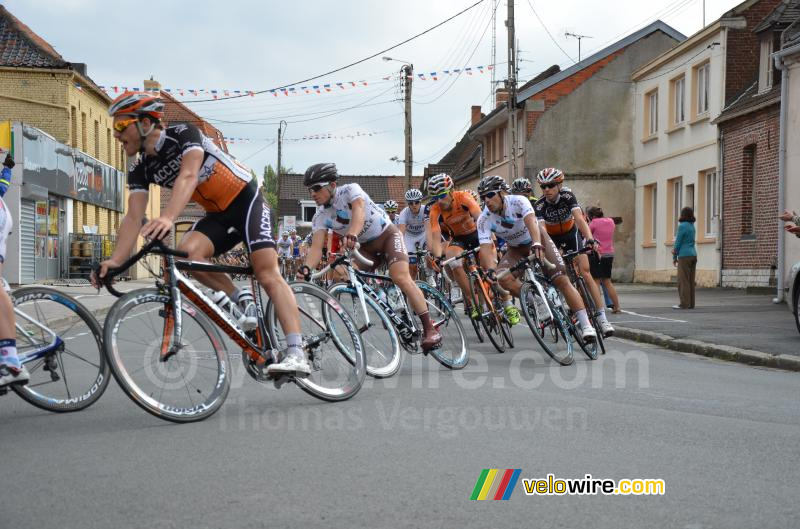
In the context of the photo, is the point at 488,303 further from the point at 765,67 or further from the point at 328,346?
the point at 765,67

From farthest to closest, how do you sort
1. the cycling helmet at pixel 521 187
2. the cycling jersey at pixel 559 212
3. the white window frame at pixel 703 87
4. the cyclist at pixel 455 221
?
the white window frame at pixel 703 87
the cycling helmet at pixel 521 187
the cycling jersey at pixel 559 212
the cyclist at pixel 455 221

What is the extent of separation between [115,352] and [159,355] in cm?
25

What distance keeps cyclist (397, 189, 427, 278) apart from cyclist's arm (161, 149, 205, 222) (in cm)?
905

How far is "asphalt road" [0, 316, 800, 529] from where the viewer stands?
414 centimetres

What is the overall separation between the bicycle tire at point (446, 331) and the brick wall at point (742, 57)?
21034 millimetres

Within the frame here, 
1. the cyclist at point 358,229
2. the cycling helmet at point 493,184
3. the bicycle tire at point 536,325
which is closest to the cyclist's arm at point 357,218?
the cyclist at point 358,229

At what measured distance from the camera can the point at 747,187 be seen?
86.0 ft

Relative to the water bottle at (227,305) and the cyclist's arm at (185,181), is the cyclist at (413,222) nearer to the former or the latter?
the water bottle at (227,305)

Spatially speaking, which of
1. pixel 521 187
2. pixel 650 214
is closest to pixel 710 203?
pixel 650 214

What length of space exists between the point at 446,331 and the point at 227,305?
3200 millimetres

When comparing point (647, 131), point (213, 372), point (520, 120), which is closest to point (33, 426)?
point (213, 372)

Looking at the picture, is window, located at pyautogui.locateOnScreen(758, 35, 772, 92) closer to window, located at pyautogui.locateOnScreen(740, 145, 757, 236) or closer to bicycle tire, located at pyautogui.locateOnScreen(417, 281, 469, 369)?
window, located at pyautogui.locateOnScreen(740, 145, 757, 236)

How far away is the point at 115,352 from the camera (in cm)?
583

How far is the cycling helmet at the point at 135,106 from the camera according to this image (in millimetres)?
5996
